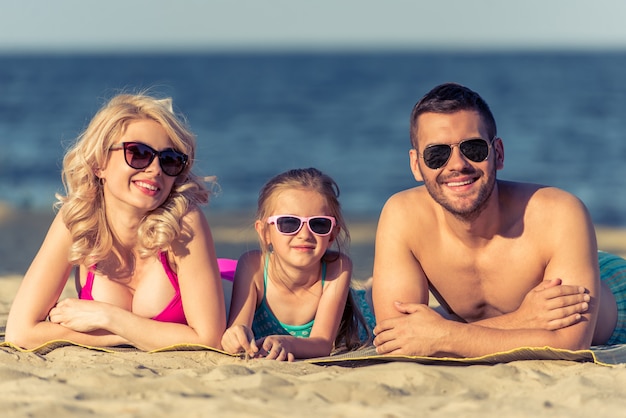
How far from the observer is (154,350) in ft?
15.3

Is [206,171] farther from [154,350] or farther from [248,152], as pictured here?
[154,350]

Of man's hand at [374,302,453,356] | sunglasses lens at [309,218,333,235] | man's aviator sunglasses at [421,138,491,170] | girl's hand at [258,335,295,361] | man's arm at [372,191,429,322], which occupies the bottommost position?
girl's hand at [258,335,295,361]

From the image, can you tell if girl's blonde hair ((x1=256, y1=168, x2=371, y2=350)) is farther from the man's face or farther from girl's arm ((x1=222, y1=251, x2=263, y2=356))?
the man's face

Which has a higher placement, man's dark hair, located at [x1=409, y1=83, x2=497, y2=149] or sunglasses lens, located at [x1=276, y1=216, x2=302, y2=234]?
man's dark hair, located at [x1=409, y1=83, x2=497, y2=149]

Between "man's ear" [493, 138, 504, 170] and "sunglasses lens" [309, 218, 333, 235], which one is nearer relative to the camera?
"man's ear" [493, 138, 504, 170]

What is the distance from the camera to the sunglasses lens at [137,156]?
182 inches

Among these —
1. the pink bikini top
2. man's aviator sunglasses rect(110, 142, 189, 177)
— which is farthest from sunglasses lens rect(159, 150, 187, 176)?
the pink bikini top

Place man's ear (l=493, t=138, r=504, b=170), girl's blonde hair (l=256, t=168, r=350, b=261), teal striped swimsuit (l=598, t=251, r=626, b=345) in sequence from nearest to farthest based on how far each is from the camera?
1. man's ear (l=493, t=138, r=504, b=170)
2. girl's blonde hair (l=256, t=168, r=350, b=261)
3. teal striped swimsuit (l=598, t=251, r=626, b=345)

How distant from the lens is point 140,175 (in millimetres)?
4617

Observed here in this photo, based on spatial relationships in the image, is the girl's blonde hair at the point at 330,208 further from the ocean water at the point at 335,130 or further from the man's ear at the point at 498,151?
the man's ear at the point at 498,151

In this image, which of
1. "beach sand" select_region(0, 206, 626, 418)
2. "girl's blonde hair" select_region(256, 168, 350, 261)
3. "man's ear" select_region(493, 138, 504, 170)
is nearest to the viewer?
"beach sand" select_region(0, 206, 626, 418)

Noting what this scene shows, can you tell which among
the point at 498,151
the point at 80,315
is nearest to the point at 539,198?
the point at 498,151

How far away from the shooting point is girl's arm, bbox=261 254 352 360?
4.56 metres

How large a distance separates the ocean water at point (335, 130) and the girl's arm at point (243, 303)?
63 cm
